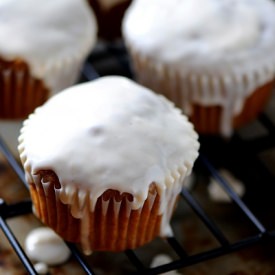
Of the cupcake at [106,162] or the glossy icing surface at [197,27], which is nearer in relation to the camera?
the cupcake at [106,162]

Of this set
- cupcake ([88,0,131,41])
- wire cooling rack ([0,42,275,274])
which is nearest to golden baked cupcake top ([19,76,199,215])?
wire cooling rack ([0,42,275,274])

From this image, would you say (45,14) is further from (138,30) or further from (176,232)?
(176,232)

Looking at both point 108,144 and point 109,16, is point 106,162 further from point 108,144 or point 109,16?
point 109,16

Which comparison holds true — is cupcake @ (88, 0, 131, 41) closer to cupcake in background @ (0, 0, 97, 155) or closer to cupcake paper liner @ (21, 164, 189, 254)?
cupcake in background @ (0, 0, 97, 155)

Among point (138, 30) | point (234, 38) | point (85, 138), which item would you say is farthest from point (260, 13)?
point (85, 138)

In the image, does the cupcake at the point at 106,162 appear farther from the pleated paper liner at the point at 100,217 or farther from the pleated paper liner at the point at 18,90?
the pleated paper liner at the point at 18,90

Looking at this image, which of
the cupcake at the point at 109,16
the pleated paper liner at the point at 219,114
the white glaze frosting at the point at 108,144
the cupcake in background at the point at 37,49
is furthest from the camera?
the cupcake at the point at 109,16

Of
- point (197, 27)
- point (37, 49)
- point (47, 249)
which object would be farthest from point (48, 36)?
point (47, 249)

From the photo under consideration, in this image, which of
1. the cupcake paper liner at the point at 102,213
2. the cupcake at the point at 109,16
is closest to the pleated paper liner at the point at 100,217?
the cupcake paper liner at the point at 102,213
